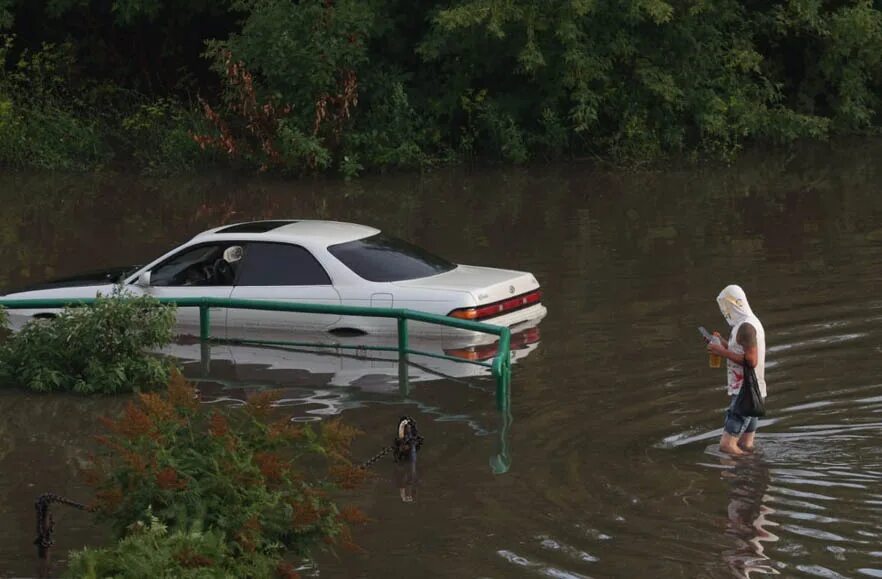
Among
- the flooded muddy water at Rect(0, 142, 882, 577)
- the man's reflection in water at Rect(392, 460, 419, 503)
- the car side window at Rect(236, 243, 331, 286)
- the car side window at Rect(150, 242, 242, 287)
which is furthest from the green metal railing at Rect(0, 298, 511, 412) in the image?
the man's reflection in water at Rect(392, 460, 419, 503)

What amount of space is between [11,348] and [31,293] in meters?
1.79

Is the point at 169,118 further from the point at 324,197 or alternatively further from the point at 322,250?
the point at 322,250

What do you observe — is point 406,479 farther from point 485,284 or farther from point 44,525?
point 485,284

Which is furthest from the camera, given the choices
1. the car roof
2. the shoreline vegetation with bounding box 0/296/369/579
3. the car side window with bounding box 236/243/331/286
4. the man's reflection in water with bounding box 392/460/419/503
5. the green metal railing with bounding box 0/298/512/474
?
the car roof

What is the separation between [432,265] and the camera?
14.6 metres

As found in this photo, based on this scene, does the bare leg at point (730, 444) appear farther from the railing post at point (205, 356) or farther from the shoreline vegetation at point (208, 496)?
the railing post at point (205, 356)

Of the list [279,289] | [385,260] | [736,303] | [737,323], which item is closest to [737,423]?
[737,323]

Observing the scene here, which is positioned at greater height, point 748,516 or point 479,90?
point 479,90

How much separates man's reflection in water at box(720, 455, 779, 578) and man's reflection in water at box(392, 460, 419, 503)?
2131 mm

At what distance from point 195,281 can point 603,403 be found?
180 inches

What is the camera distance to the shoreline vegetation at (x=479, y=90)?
27250 millimetres

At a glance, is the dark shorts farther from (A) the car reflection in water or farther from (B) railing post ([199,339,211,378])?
(B) railing post ([199,339,211,378])

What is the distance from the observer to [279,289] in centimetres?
1434

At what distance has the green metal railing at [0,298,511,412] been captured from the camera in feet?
38.9
